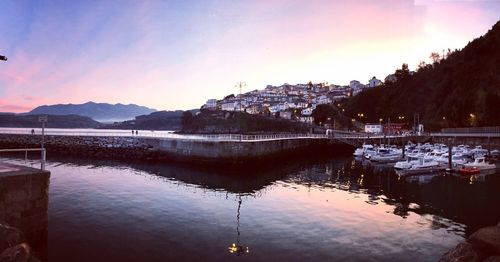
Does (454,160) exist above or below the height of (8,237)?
below

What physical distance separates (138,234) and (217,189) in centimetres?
1486

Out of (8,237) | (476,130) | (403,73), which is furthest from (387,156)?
(403,73)

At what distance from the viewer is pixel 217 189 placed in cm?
3300

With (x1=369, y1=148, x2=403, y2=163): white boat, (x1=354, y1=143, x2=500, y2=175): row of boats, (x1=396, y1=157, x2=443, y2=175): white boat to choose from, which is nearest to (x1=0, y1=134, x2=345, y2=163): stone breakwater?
(x1=369, y1=148, x2=403, y2=163): white boat

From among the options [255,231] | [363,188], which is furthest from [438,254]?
[363,188]

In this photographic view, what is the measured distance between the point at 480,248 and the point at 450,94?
398 ft

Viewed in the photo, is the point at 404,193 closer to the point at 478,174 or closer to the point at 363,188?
the point at 363,188

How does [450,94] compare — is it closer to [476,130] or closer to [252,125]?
[476,130]

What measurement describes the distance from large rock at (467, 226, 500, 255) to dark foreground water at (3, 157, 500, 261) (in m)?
6.29

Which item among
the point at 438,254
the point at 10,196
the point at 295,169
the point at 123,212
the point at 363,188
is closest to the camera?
the point at 10,196

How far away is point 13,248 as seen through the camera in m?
9.67

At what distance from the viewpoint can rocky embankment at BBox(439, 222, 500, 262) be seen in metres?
9.40

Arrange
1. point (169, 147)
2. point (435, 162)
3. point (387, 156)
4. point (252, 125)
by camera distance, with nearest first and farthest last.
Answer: point (435, 162) < point (169, 147) < point (387, 156) < point (252, 125)

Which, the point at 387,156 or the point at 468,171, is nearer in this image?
the point at 468,171
